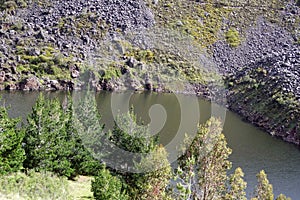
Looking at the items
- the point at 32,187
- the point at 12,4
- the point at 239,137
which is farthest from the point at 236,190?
the point at 12,4

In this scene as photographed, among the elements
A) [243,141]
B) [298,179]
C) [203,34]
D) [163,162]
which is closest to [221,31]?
[203,34]

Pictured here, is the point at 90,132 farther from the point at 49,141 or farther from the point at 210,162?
the point at 210,162

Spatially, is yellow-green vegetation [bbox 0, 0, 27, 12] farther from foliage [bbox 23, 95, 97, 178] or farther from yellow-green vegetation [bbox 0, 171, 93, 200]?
yellow-green vegetation [bbox 0, 171, 93, 200]

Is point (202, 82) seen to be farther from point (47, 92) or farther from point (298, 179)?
point (298, 179)

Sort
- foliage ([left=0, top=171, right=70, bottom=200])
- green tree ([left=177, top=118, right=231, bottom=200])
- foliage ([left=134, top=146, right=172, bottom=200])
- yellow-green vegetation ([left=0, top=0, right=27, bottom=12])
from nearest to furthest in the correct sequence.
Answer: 1. green tree ([left=177, top=118, right=231, bottom=200])
2. foliage ([left=134, top=146, right=172, bottom=200])
3. foliage ([left=0, top=171, right=70, bottom=200])
4. yellow-green vegetation ([left=0, top=0, right=27, bottom=12])

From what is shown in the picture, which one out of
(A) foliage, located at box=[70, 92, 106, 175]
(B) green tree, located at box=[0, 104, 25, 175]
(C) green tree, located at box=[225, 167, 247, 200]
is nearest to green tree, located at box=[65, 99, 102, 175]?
(A) foliage, located at box=[70, 92, 106, 175]

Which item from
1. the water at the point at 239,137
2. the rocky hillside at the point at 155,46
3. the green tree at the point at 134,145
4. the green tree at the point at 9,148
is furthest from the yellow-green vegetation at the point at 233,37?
the green tree at the point at 9,148
